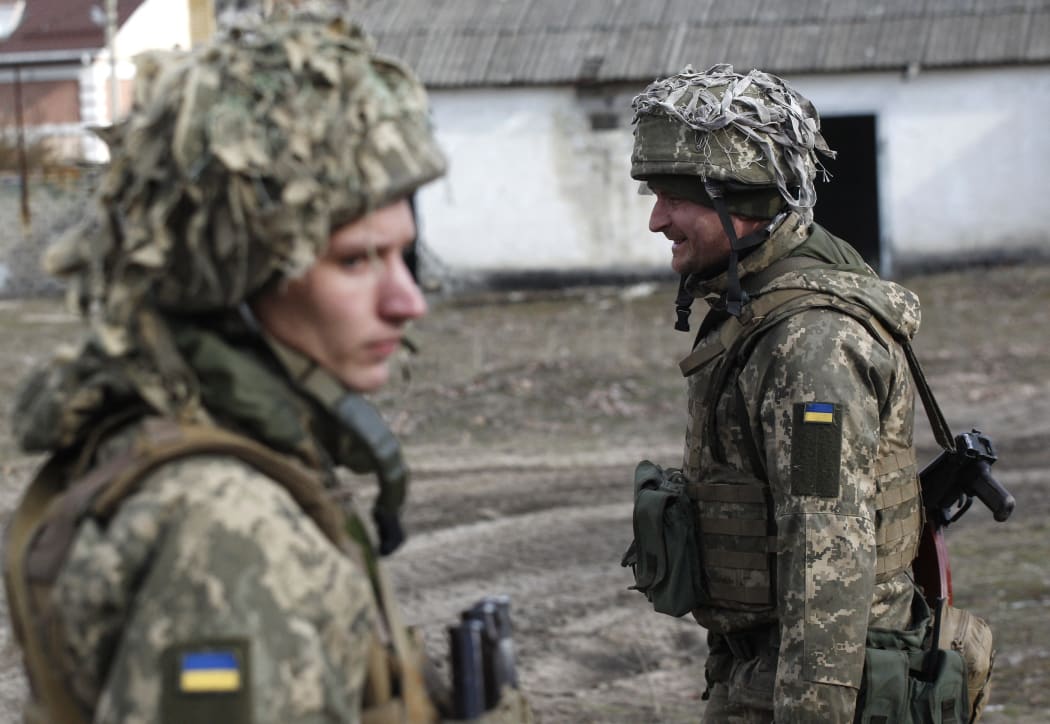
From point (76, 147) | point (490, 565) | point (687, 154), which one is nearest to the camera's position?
point (687, 154)

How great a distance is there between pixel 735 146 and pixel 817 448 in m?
0.92

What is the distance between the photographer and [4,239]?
72.9ft

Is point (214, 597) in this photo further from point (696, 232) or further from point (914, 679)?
point (696, 232)

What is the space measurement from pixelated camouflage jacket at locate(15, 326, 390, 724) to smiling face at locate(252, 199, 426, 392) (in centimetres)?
24

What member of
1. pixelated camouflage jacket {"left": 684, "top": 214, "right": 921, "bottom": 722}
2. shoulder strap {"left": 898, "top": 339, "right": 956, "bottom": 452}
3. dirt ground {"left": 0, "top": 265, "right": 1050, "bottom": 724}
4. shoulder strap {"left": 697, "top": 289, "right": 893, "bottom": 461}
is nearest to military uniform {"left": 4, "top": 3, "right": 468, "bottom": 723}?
dirt ground {"left": 0, "top": 265, "right": 1050, "bottom": 724}

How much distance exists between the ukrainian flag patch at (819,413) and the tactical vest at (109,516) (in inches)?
60.3

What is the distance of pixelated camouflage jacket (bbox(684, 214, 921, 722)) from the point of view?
325 cm

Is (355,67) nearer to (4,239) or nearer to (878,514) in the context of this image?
(878,514)

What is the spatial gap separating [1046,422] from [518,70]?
32.7ft

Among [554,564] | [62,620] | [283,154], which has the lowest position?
[554,564]

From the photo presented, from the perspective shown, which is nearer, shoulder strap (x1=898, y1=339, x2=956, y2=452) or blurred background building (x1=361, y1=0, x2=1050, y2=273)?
shoulder strap (x1=898, y1=339, x2=956, y2=452)

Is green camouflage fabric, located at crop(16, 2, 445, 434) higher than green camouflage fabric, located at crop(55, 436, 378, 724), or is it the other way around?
green camouflage fabric, located at crop(16, 2, 445, 434)

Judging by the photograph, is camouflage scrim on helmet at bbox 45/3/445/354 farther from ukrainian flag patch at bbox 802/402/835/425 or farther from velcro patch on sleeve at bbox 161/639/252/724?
ukrainian flag patch at bbox 802/402/835/425

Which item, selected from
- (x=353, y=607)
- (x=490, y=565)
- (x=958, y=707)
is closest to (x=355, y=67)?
(x=353, y=607)
